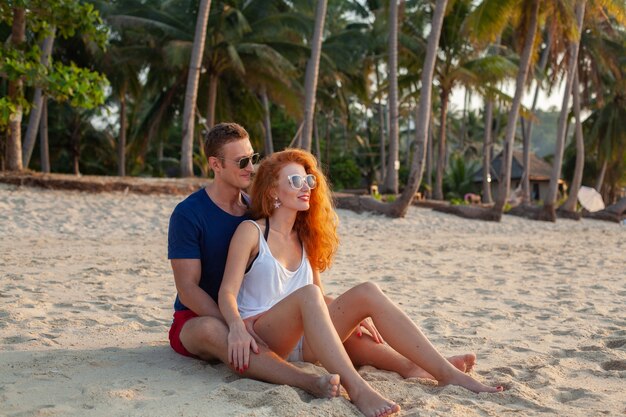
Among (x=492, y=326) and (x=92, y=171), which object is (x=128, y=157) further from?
(x=492, y=326)

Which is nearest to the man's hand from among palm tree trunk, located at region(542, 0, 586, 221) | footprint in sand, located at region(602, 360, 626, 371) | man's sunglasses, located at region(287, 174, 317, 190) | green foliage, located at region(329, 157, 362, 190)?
man's sunglasses, located at region(287, 174, 317, 190)

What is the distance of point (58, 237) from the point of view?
10258 millimetres

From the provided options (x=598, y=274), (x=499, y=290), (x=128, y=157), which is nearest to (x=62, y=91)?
(x=499, y=290)

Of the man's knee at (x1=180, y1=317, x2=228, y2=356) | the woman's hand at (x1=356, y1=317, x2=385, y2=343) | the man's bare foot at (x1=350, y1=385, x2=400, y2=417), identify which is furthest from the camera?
the woman's hand at (x1=356, y1=317, x2=385, y2=343)

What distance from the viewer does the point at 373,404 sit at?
107 inches

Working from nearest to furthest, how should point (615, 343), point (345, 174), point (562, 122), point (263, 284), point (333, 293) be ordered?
point (263, 284) → point (615, 343) → point (333, 293) → point (562, 122) → point (345, 174)

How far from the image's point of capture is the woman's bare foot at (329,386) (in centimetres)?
278

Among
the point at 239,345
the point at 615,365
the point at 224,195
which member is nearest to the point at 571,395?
the point at 615,365

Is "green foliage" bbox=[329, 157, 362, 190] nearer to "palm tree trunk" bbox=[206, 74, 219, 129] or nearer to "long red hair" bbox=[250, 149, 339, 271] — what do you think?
"palm tree trunk" bbox=[206, 74, 219, 129]

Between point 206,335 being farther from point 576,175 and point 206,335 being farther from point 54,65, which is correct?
point 576,175

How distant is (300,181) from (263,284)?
0.51 metres

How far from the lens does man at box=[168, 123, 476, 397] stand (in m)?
3.09

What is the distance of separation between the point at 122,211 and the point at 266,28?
1149 cm

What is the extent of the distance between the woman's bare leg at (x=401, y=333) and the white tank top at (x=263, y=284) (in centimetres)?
33
